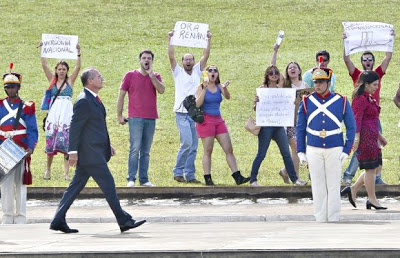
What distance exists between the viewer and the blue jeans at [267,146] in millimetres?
20781

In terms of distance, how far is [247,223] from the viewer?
16719 mm

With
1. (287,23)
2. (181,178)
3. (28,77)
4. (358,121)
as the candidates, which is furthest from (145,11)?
(358,121)

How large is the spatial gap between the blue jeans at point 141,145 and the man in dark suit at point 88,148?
5.01 metres

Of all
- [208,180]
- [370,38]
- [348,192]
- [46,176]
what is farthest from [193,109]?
[348,192]

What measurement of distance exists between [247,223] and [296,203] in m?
2.62

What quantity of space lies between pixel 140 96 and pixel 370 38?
3.69 metres

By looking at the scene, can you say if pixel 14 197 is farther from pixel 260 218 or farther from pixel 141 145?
pixel 141 145

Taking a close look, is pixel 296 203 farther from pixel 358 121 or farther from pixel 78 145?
pixel 78 145

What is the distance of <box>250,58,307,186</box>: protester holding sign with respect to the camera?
20781 millimetres

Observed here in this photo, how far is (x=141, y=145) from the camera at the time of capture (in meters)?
21.2

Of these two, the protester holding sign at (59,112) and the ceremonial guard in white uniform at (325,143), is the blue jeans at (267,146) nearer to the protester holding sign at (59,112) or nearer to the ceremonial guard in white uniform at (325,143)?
the protester holding sign at (59,112)

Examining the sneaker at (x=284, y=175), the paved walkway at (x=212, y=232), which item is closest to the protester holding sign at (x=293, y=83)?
the sneaker at (x=284, y=175)

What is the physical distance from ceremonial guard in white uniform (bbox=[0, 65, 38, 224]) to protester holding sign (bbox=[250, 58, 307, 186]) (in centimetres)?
399

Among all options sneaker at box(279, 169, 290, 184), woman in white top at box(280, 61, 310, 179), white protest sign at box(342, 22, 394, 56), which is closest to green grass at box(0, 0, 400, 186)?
sneaker at box(279, 169, 290, 184)
